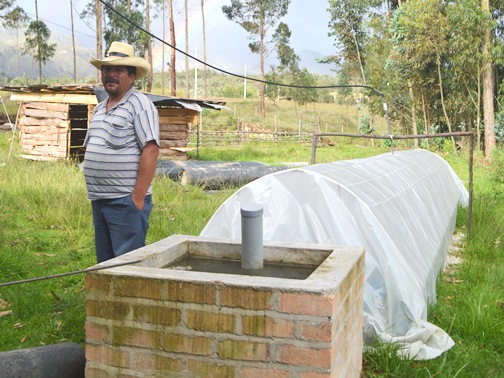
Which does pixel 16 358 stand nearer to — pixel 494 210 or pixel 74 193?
pixel 74 193

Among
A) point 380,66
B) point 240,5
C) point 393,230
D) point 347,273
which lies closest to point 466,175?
point 393,230

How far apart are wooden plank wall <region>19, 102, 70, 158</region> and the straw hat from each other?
1200 cm

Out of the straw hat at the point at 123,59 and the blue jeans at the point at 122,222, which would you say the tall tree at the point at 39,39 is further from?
the blue jeans at the point at 122,222

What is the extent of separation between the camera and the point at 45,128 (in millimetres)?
16031

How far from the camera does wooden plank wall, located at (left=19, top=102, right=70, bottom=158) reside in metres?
15.8

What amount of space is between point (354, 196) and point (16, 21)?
5049 centimetres

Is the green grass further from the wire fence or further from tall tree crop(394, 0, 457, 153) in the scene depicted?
the wire fence

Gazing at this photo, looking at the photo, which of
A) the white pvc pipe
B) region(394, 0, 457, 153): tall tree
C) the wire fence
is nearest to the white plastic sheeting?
the white pvc pipe

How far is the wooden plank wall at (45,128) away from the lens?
51.8ft

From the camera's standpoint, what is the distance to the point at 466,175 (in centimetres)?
1689

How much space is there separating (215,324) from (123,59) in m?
2.20

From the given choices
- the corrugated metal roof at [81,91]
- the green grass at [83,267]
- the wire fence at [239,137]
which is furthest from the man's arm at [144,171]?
the wire fence at [239,137]

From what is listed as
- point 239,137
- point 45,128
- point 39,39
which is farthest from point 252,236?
point 39,39

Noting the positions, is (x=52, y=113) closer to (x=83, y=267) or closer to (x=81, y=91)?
(x=81, y=91)
